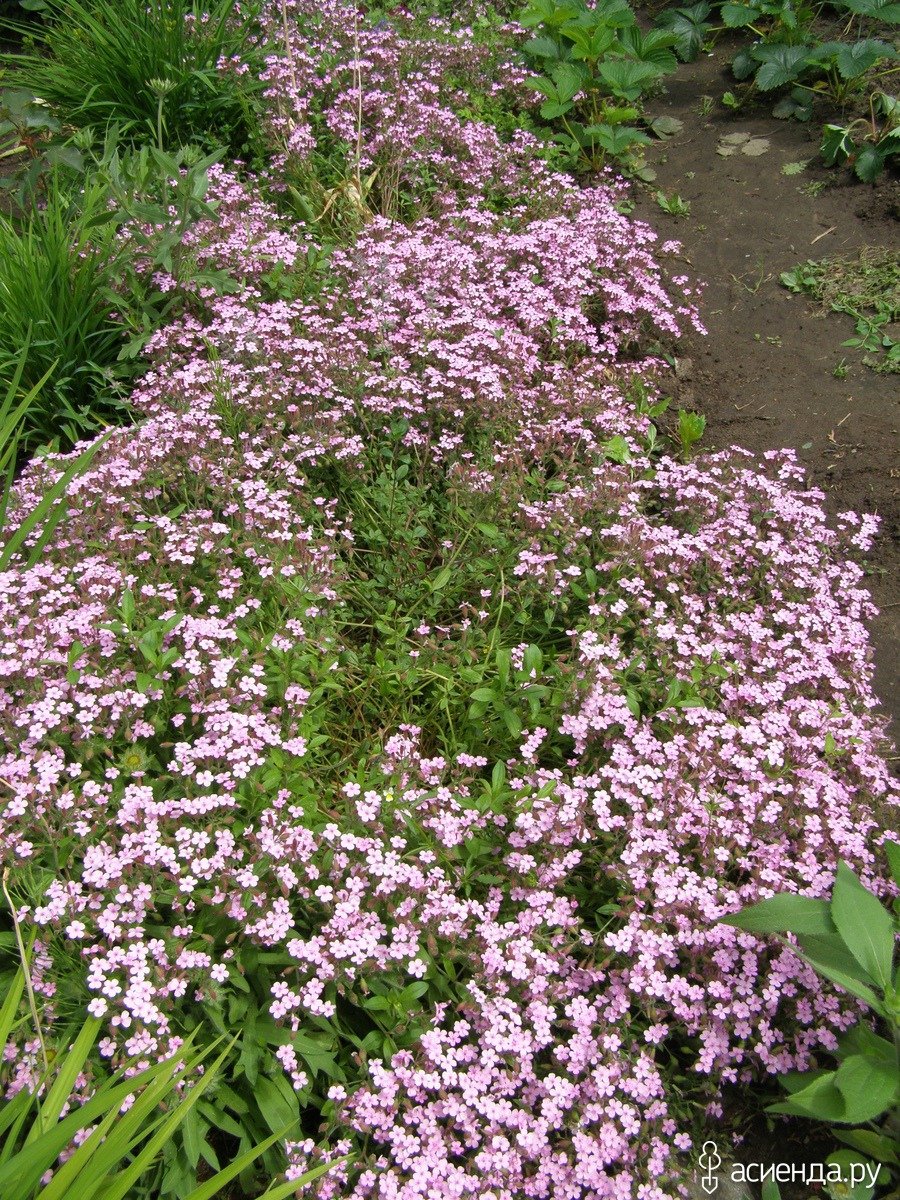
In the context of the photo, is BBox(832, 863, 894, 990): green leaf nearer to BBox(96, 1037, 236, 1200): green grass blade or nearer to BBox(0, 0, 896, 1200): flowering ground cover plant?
BBox(0, 0, 896, 1200): flowering ground cover plant

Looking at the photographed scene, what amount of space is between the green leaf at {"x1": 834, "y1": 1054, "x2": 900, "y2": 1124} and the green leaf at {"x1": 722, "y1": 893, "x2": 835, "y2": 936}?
0.30m

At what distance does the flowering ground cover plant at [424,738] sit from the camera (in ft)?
7.62

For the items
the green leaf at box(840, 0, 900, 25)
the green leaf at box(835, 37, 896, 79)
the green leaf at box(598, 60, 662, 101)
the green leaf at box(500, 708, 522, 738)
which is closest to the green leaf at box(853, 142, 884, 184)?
the green leaf at box(835, 37, 896, 79)

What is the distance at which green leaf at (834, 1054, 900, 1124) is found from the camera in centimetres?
206

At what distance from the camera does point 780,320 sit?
509 cm

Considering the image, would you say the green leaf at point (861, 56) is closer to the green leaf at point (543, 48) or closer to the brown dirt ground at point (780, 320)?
the brown dirt ground at point (780, 320)

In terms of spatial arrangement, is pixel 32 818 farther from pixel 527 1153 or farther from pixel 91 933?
pixel 527 1153

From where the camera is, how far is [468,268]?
4.60 meters

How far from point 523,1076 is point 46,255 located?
4057 millimetres

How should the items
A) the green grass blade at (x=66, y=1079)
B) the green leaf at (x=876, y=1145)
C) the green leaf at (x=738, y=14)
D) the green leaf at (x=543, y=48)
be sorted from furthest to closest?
the green leaf at (x=738, y=14), the green leaf at (x=543, y=48), the green leaf at (x=876, y=1145), the green grass blade at (x=66, y=1079)

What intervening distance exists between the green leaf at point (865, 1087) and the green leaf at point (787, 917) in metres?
0.30

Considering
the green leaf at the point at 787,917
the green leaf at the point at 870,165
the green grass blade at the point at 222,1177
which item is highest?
the green leaf at the point at 870,165

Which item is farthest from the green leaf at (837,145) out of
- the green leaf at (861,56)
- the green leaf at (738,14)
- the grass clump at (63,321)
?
the grass clump at (63,321)

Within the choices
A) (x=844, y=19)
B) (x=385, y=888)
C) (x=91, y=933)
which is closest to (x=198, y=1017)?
(x=91, y=933)
